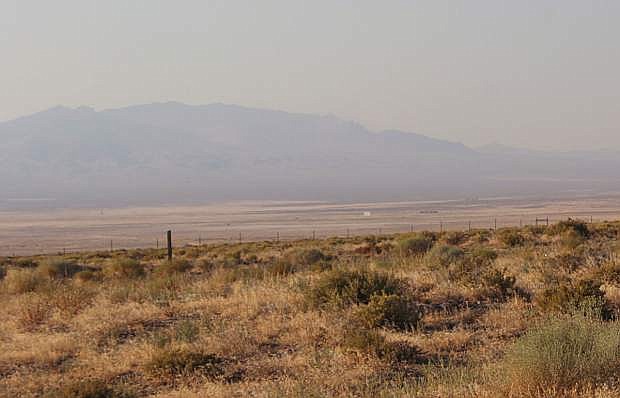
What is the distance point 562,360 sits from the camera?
21.9 ft

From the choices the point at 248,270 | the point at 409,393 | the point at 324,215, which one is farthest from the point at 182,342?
the point at 324,215

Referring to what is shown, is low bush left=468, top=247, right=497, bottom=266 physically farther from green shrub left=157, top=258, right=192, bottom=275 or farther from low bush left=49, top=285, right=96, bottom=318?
green shrub left=157, top=258, right=192, bottom=275

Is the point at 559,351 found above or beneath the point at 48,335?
above

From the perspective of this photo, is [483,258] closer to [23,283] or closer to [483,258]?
[483,258]

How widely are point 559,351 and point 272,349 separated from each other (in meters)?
4.31

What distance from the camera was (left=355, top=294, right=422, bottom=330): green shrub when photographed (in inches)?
407

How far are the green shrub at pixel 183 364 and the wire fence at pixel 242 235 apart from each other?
58315 mm

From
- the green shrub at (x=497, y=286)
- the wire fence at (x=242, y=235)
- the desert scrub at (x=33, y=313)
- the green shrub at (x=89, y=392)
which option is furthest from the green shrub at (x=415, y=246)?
the wire fence at (x=242, y=235)

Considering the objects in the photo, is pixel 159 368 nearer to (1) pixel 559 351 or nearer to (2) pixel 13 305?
(1) pixel 559 351

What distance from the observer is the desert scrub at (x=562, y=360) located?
21.2 feet

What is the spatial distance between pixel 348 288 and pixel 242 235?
6890cm

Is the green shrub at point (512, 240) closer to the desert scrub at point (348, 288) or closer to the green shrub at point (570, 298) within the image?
the desert scrub at point (348, 288)

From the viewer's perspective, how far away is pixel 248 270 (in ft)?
60.4

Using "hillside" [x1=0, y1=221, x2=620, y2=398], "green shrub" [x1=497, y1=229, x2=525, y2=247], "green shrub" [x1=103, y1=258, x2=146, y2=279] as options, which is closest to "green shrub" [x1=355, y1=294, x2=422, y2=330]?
"hillside" [x1=0, y1=221, x2=620, y2=398]
